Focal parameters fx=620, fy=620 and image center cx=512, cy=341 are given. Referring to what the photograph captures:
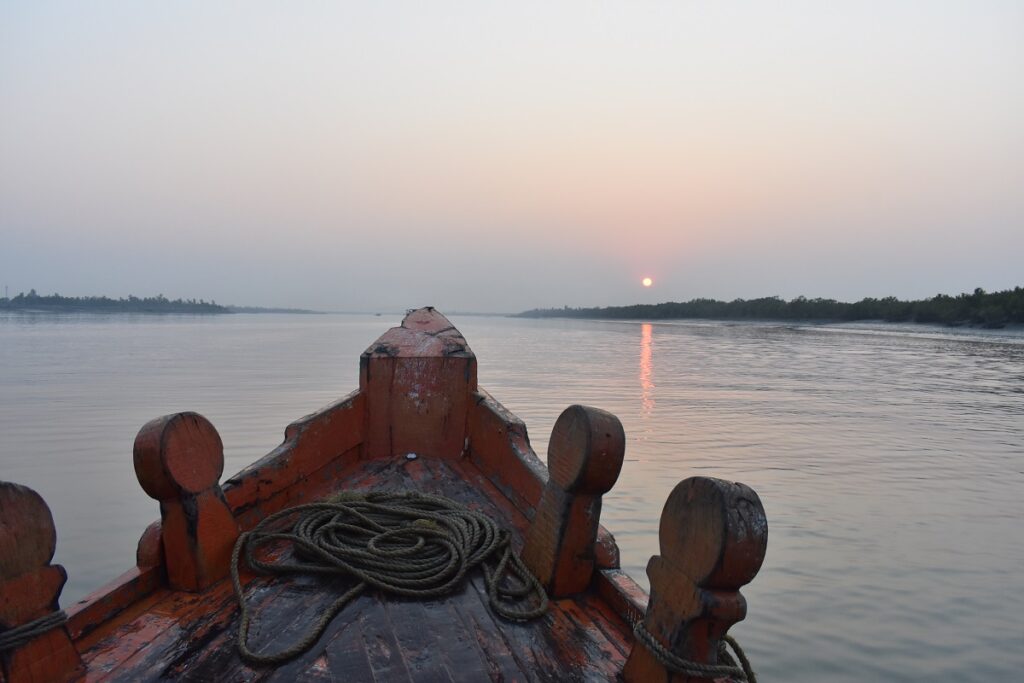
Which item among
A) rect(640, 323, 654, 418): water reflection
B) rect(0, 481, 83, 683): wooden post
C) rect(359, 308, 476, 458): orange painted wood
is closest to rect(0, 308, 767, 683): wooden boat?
rect(0, 481, 83, 683): wooden post

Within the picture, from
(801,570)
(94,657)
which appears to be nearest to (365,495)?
(94,657)

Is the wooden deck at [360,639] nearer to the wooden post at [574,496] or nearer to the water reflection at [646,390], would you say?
the wooden post at [574,496]

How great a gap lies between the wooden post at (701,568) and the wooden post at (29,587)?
147 cm

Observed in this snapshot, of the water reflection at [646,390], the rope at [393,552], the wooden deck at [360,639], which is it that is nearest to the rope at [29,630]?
the wooden deck at [360,639]

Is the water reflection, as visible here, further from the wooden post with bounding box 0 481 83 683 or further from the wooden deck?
the wooden post with bounding box 0 481 83 683

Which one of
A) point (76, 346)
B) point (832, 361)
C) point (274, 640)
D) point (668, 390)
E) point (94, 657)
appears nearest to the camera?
point (94, 657)

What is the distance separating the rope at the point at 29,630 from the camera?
56.7 inches

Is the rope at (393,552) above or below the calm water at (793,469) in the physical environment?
above

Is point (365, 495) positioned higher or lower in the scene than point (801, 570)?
higher

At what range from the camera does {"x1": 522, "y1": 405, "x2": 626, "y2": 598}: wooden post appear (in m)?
1.90

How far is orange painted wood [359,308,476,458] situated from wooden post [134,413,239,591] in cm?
158

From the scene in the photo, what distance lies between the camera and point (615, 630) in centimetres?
194

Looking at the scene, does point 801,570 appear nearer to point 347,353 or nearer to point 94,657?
point 94,657

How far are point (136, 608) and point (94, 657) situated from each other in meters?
0.30
